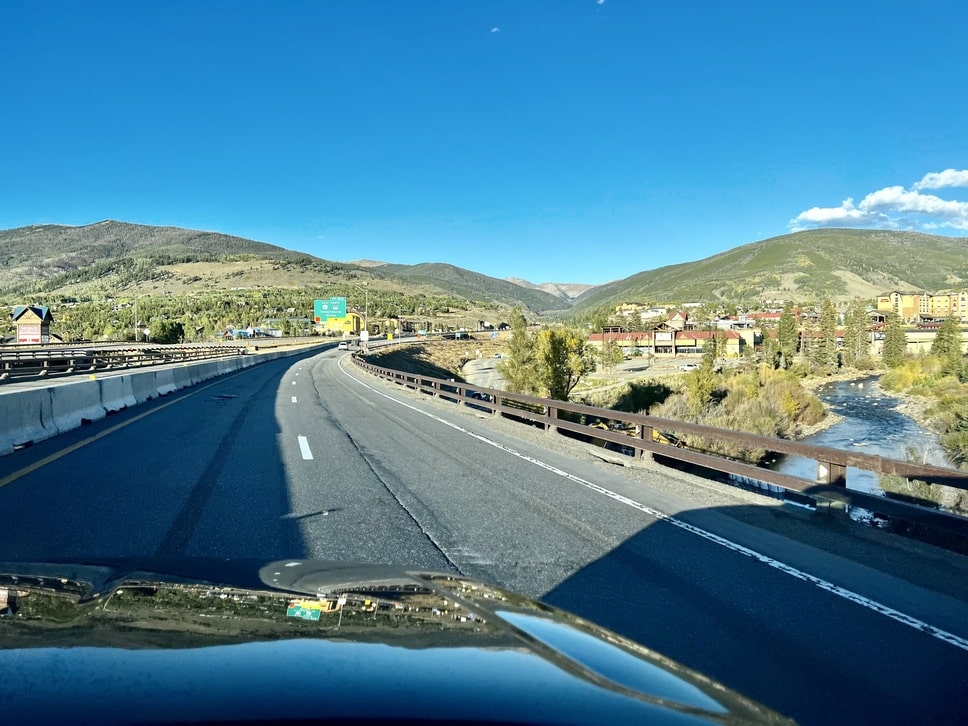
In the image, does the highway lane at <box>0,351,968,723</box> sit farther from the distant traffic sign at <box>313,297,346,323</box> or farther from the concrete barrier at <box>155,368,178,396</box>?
the distant traffic sign at <box>313,297,346,323</box>

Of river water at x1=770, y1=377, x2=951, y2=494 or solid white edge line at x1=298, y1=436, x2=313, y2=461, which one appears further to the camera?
river water at x1=770, y1=377, x2=951, y2=494

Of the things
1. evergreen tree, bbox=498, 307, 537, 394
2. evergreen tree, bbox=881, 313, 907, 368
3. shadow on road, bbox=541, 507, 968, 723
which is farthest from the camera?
evergreen tree, bbox=881, 313, 907, 368

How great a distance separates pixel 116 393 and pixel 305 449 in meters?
10.4

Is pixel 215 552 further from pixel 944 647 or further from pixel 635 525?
pixel 944 647

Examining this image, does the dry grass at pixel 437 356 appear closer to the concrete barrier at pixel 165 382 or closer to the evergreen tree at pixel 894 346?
the concrete barrier at pixel 165 382

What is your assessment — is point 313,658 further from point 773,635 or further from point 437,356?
point 437,356

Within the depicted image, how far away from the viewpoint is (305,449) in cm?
1279

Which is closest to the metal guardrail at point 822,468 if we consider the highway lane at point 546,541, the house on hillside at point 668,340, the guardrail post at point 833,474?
the guardrail post at point 833,474

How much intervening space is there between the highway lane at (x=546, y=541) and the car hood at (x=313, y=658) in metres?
1.42

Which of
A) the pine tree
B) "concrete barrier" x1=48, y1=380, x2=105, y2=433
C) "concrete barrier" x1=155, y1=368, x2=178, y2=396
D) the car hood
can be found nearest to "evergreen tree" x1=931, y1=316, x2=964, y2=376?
the pine tree

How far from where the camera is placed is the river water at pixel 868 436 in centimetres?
2585

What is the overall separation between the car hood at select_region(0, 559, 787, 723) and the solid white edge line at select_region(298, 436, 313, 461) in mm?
8403

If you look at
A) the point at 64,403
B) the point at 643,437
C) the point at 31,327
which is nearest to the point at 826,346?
the point at 643,437

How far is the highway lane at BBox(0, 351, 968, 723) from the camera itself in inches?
156
